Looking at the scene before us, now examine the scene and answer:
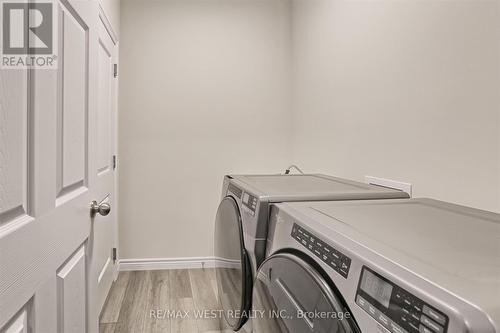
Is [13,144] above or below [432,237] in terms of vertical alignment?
above

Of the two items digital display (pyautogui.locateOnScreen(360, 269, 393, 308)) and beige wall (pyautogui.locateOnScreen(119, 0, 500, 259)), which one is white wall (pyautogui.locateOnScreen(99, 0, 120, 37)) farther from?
digital display (pyautogui.locateOnScreen(360, 269, 393, 308))

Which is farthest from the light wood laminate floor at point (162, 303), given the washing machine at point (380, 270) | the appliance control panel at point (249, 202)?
the washing machine at point (380, 270)

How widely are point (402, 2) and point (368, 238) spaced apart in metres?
1.32

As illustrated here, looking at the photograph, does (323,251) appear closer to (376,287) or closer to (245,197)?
(376,287)

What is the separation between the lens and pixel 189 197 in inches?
125

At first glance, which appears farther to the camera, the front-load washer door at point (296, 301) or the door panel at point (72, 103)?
the door panel at point (72, 103)

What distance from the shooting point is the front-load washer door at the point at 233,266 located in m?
1.33

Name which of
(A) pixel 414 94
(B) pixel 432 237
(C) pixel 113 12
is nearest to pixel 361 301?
(B) pixel 432 237

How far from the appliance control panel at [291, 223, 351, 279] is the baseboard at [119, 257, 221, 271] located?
2361mm

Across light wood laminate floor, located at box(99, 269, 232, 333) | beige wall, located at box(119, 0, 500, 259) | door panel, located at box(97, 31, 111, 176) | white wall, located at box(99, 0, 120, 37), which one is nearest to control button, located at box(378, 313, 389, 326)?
light wood laminate floor, located at box(99, 269, 232, 333)

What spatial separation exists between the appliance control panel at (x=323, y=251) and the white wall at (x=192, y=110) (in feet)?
7.45

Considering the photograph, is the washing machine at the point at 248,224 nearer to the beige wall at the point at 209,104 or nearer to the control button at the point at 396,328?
the control button at the point at 396,328

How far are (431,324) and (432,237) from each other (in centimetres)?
34

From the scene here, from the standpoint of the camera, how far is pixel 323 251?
792 millimetres
